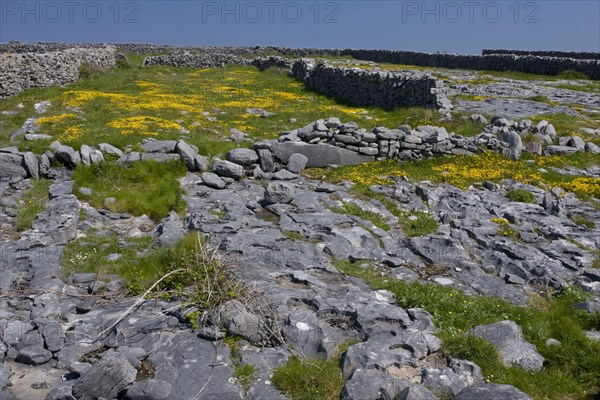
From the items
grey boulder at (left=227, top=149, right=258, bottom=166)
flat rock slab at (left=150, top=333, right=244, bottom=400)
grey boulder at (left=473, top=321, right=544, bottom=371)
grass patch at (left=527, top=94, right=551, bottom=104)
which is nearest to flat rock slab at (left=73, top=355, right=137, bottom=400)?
flat rock slab at (left=150, top=333, right=244, bottom=400)

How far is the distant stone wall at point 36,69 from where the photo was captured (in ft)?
88.8

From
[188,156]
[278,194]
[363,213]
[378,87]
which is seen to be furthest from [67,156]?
[378,87]

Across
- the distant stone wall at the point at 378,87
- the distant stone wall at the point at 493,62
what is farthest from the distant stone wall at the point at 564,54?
the distant stone wall at the point at 378,87

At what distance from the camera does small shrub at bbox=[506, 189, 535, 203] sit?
509 inches

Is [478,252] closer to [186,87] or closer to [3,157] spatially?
[3,157]

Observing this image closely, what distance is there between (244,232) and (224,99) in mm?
18932

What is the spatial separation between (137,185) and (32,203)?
2.49 m

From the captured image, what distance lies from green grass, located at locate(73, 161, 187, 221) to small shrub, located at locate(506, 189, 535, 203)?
27.5 feet

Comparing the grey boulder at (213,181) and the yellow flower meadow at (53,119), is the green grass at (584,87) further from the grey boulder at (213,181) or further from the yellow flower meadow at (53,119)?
the yellow flower meadow at (53,119)

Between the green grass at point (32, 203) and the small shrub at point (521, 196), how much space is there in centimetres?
1151

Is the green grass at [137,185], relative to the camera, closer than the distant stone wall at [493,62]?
Yes

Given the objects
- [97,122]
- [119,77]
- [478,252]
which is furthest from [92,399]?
[119,77]

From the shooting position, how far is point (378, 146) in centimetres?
1596

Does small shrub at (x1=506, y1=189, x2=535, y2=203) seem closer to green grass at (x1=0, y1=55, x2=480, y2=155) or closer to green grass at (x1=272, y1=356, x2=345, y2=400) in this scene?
green grass at (x1=0, y1=55, x2=480, y2=155)
